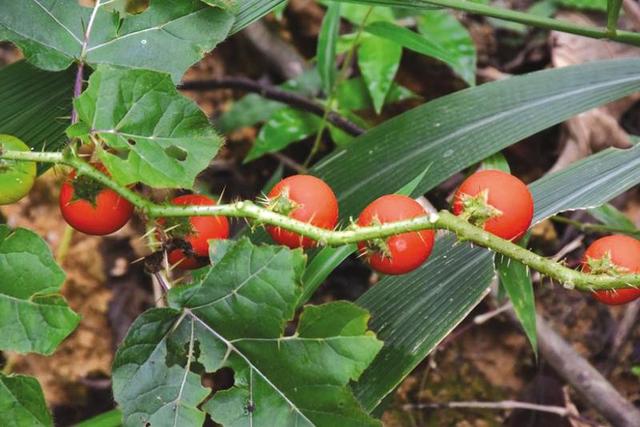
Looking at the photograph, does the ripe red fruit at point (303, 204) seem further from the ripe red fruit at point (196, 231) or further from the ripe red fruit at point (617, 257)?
the ripe red fruit at point (617, 257)

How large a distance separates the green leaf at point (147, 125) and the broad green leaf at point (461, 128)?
0.49 meters

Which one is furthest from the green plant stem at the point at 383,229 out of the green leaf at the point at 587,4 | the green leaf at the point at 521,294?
the green leaf at the point at 587,4

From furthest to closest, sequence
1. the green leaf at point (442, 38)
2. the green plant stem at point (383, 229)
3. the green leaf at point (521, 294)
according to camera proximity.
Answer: the green leaf at point (442, 38), the green leaf at point (521, 294), the green plant stem at point (383, 229)

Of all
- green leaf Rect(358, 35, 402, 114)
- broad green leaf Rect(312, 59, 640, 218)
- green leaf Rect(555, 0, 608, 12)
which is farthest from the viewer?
green leaf Rect(555, 0, 608, 12)

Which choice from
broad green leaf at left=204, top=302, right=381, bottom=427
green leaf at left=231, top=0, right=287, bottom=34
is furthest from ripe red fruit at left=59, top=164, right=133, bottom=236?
green leaf at left=231, top=0, right=287, bottom=34

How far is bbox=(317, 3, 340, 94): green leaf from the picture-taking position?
5.24ft

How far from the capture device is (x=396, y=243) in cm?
85

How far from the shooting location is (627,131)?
2066 mm

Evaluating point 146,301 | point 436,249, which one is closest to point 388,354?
point 436,249

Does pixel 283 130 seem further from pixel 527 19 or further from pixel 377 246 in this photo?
pixel 377 246

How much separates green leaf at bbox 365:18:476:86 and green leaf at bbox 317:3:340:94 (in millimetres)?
83

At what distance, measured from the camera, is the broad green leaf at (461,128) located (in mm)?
1380

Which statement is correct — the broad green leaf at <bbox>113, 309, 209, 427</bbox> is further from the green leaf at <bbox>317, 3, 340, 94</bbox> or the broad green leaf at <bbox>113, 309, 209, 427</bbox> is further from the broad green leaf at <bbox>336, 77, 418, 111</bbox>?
the broad green leaf at <bbox>336, 77, 418, 111</bbox>

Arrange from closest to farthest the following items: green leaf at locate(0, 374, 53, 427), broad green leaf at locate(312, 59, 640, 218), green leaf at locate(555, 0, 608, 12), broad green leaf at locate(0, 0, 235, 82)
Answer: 1. green leaf at locate(0, 374, 53, 427)
2. broad green leaf at locate(0, 0, 235, 82)
3. broad green leaf at locate(312, 59, 640, 218)
4. green leaf at locate(555, 0, 608, 12)
